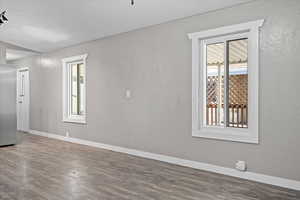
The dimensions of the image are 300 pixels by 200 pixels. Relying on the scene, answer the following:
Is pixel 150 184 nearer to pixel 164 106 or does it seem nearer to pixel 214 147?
pixel 214 147

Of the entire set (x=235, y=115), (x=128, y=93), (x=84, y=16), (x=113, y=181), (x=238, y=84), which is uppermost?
(x=84, y=16)

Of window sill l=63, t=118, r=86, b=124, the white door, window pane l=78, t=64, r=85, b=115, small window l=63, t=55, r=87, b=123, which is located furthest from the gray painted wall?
the white door

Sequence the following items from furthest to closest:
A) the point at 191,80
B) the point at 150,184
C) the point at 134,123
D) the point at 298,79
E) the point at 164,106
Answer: the point at 134,123 < the point at 164,106 < the point at 191,80 < the point at 150,184 < the point at 298,79

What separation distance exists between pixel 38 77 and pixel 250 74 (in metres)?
6.70

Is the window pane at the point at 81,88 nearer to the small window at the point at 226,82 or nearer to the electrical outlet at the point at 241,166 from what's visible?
the small window at the point at 226,82

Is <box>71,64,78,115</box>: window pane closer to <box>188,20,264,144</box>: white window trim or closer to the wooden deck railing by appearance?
<box>188,20,264,144</box>: white window trim

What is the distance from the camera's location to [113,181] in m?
3.85

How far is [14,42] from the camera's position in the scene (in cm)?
755

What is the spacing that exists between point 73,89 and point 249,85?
497cm

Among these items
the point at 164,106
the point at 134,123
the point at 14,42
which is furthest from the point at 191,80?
the point at 14,42

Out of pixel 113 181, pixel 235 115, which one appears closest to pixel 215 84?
pixel 235 115

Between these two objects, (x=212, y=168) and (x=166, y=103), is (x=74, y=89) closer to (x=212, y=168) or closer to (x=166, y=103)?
(x=166, y=103)

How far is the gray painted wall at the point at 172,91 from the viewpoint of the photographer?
3590mm

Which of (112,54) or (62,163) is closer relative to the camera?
(62,163)
